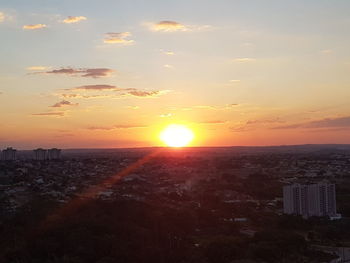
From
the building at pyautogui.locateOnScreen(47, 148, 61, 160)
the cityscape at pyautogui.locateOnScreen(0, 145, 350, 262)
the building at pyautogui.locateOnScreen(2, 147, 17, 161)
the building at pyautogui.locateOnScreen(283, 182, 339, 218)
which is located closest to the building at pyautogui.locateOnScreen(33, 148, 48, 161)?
the building at pyautogui.locateOnScreen(47, 148, 61, 160)

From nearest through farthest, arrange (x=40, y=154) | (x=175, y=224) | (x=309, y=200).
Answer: (x=175, y=224) → (x=309, y=200) → (x=40, y=154)

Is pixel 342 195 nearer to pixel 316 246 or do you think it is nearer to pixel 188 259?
pixel 316 246

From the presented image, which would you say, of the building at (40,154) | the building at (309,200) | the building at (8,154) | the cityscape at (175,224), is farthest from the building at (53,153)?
the building at (309,200)

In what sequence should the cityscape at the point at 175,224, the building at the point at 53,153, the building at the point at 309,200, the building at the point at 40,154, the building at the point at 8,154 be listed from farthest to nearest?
the building at the point at 8,154, the building at the point at 53,153, the building at the point at 40,154, the building at the point at 309,200, the cityscape at the point at 175,224

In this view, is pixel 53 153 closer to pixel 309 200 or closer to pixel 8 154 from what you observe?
pixel 8 154

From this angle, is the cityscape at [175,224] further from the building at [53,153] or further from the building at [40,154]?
the building at [53,153]

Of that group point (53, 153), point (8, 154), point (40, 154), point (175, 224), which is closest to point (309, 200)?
point (175, 224)

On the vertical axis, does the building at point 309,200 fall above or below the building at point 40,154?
below

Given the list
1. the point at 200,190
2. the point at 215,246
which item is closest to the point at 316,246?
the point at 215,246

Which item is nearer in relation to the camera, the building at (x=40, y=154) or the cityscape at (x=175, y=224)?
the cityscape at (x=175, y=224)
